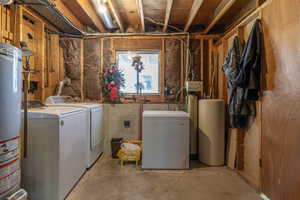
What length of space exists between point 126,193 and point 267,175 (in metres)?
1.45

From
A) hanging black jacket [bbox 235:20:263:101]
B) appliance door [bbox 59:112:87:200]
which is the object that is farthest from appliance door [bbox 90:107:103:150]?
hanging black jacket [bbox 235:20:263:101]

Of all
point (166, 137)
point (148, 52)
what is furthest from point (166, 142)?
point (148, 52)

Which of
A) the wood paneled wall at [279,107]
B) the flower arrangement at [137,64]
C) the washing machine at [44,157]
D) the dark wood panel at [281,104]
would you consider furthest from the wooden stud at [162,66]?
the washing machine at [44,157]

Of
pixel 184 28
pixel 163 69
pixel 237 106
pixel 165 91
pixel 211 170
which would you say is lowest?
pixel 211 170

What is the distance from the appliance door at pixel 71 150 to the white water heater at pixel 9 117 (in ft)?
1.45

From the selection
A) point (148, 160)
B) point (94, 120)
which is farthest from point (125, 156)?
point (94, 120)

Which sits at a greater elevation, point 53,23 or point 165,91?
point 53,23

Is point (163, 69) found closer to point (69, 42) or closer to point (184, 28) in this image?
point (184, 28)

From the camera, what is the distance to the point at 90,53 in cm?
353

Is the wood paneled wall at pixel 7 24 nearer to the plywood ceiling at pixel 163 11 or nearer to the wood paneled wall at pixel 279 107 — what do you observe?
the plywood ceiling at pixel 163 11

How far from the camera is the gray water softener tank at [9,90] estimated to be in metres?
A: 1.16

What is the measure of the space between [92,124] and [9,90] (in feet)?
4.97

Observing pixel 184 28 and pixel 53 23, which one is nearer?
pixel 53 23

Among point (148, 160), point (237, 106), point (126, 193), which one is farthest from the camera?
point (148, 160)
